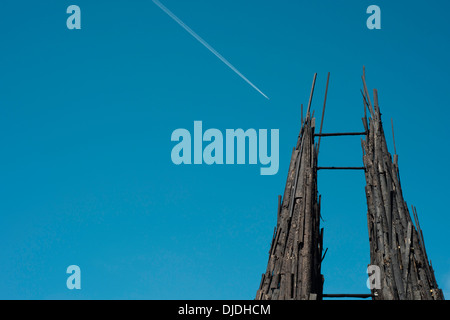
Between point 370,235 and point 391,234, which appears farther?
point 370,235

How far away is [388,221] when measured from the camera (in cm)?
1167

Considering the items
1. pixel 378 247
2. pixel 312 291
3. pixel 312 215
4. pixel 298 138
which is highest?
pixel 298 138

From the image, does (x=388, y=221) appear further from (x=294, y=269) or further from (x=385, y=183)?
(x=294, y=269)

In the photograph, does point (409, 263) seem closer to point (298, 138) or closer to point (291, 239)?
point (291, 239)

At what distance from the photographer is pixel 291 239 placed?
11.5 meters
